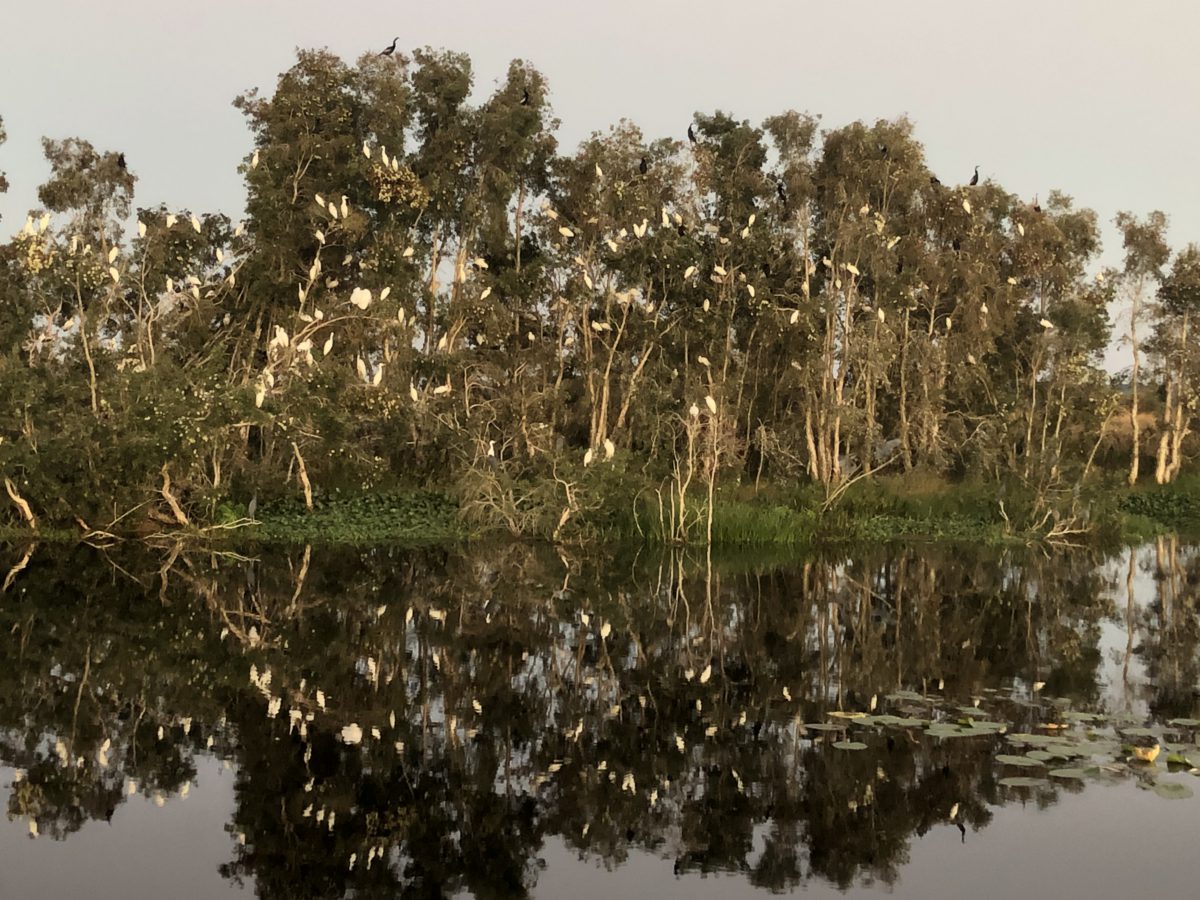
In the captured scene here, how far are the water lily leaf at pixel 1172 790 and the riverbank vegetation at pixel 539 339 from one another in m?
10.6

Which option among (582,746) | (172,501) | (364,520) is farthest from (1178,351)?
(582,746)

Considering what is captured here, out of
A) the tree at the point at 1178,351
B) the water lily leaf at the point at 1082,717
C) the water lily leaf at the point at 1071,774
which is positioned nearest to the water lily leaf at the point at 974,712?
the water lily leaf at the point at 1082,717

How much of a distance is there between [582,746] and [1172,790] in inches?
114

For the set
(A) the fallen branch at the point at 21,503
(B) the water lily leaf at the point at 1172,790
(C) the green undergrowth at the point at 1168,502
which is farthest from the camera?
(C) the green undergrowth at the point at 1168,502

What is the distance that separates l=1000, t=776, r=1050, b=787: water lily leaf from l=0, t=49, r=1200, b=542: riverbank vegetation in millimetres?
10546

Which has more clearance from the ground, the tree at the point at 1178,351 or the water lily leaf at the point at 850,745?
the tree at the point at 1178,351

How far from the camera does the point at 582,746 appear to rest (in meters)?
6.57

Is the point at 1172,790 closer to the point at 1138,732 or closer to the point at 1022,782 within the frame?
the point at 1022,782

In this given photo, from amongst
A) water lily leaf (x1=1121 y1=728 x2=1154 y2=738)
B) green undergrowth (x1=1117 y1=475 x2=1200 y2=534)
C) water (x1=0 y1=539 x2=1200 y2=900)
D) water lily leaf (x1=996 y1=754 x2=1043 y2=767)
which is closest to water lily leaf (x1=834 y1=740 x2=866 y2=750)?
water (x1=0 y1=539 x2=1200 y2=900)

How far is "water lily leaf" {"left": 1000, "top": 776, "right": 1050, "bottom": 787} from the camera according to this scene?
19.5 feet

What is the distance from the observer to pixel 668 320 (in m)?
25.2

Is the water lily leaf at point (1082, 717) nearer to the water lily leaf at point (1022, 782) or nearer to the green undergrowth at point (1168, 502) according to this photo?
the water lily leaf at point (1022, 782)

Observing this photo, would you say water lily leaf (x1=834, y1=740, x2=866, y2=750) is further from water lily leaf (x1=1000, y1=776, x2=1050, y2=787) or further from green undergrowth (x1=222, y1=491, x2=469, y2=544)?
green undergrowth (x1=222, y1=491, x2=469, y2=544)

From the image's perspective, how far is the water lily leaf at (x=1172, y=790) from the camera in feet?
19.2
